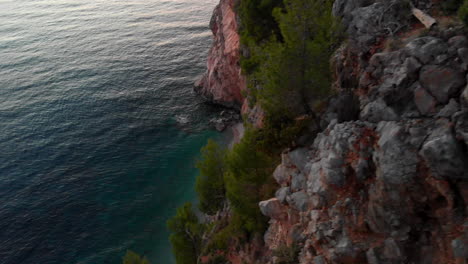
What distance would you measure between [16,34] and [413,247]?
136848mm

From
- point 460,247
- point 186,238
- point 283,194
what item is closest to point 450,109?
point 460,247

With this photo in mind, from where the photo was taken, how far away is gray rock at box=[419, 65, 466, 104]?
15.8 meters

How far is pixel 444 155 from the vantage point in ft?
45.3

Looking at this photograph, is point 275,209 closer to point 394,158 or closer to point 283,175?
point 283,175

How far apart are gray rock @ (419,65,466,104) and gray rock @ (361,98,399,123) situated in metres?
2.15

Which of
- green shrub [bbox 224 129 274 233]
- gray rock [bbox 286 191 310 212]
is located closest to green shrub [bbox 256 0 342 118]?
gray rock [bbox 286 191 310 212]

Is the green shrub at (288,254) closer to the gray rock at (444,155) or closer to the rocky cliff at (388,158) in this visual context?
the rocky cliff at (388,158)

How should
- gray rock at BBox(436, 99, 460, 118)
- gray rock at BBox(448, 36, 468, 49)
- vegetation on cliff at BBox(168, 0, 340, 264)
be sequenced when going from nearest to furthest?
gray rock at BBox(436, 99, 460, 118) < gray rock at BBox(448, 36, 468, 49) < vegetation on cliff at BBox(168, 0, 340, 264)

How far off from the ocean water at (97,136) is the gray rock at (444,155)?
38.0m

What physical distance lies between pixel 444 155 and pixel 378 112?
521cm

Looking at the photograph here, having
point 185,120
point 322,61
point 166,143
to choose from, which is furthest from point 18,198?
point 322,61

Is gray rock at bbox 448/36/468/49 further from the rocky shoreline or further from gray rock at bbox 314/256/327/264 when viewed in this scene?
gray rock at bbox 314/256/327/264

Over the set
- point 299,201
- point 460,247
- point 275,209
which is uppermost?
point 460,247

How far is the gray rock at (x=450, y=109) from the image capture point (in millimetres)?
15023
